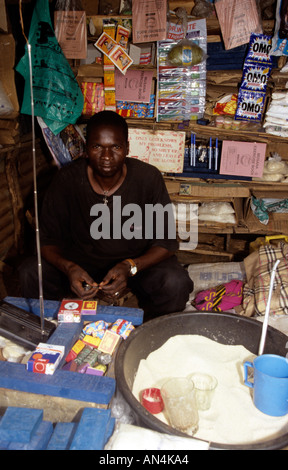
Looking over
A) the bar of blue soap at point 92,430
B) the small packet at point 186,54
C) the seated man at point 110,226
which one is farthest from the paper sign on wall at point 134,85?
the bar of blue soap at point 92,430

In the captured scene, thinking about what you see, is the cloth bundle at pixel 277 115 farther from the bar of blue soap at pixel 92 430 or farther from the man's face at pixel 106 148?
the bar of blue soap at pixel 92 430

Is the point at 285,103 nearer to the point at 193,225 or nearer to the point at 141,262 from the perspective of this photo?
the point at 193,225

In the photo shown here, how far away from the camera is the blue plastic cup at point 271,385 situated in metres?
1.33

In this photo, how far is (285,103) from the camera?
3.26 m

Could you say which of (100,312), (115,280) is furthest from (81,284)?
(100,312)

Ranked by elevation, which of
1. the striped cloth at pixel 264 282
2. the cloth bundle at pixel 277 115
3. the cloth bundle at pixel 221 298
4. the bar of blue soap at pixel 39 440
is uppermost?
the cloth bundle at pixel 277 115

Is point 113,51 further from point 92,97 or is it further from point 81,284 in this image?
point 81,284

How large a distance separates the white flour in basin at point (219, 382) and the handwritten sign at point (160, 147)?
2.10 meters

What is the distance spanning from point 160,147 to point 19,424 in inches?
111

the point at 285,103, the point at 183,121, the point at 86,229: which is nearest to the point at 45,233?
the point at 86,229

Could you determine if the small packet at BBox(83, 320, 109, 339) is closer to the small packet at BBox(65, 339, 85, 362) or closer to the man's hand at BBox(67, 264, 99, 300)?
the small packet at BBox(65, 339, 85, 362)

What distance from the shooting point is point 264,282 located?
283 cm

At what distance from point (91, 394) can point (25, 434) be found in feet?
0.80

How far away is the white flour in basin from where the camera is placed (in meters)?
1.37
